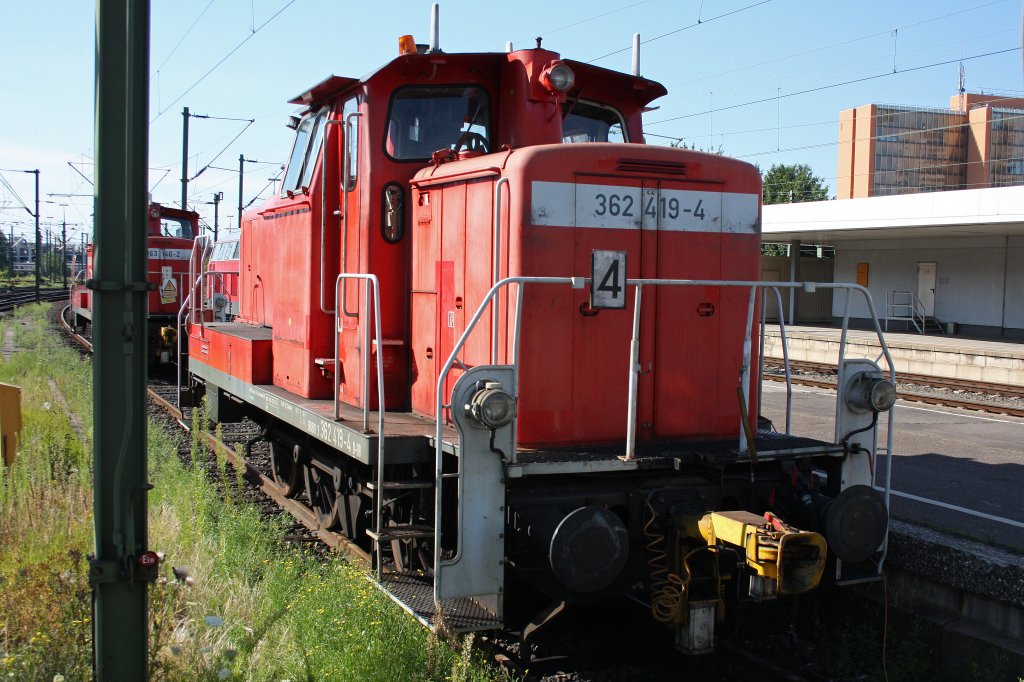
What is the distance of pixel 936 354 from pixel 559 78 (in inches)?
606

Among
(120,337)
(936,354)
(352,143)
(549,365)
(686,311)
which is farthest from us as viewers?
(936,354)

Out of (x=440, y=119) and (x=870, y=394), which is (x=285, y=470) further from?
(x=870, y=394)

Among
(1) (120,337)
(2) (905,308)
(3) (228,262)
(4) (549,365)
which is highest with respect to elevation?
(3) (228,262)

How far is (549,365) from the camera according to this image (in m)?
4.98

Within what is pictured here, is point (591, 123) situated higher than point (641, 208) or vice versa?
point (591, 123)

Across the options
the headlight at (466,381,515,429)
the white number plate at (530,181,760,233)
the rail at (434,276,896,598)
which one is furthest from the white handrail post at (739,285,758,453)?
the headlight at (466,381,515,429)

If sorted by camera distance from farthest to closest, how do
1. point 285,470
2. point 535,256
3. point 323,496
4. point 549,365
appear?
point 285,470
point 323,496
point 549,365
point 535,256

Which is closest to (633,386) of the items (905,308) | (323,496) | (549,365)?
(549,365)

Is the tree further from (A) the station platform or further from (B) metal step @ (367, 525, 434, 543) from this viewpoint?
(B) metal step @ (367, 525, 434, 543)

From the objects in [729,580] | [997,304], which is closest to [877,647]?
[729,580]

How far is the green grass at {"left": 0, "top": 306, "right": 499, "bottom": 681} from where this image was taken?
3.98 m

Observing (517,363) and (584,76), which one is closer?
(517,363)

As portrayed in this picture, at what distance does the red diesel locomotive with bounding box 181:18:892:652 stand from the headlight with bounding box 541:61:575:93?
0.7 inches

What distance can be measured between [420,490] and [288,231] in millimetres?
3002
